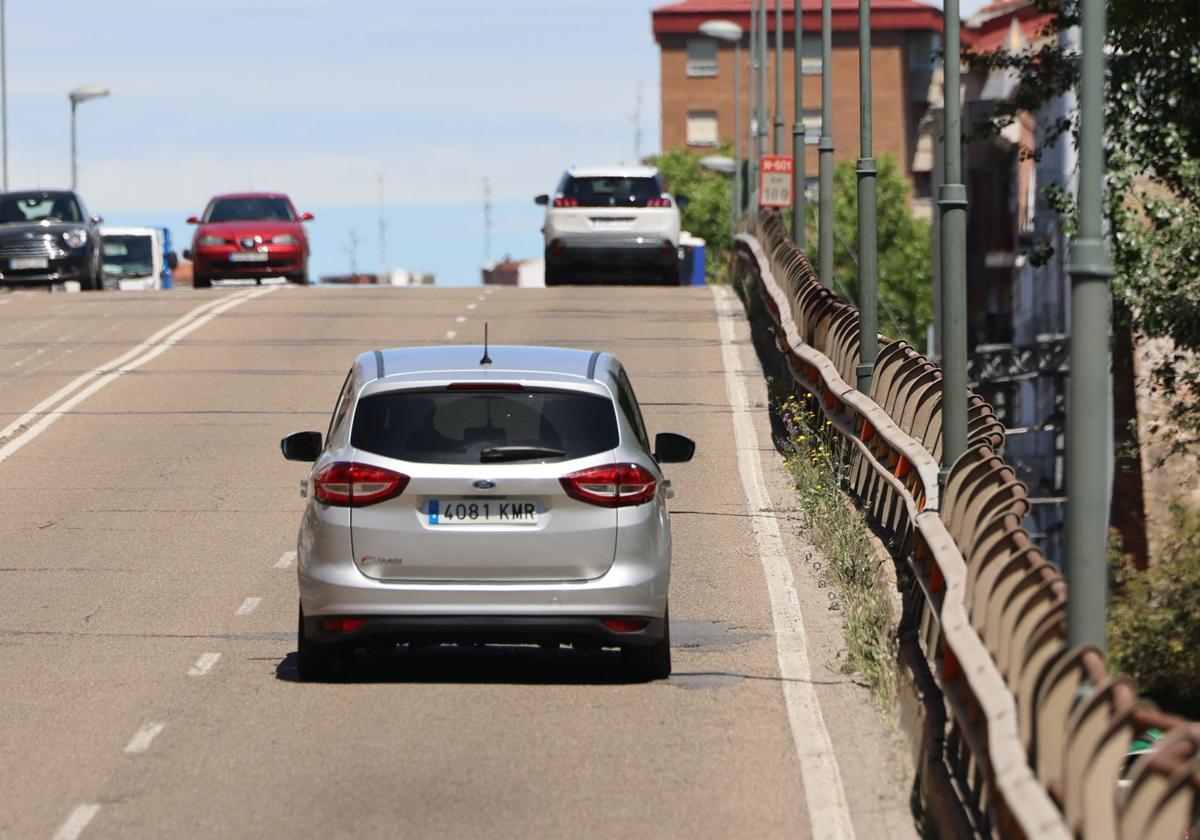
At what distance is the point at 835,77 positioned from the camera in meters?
116

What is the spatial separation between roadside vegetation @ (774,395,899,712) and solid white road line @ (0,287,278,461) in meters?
6.92

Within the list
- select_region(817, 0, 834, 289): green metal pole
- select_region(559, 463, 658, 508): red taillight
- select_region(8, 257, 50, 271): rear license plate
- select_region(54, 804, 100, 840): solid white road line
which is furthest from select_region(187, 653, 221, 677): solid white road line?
select_region(8, 257, 50, 271): rear license plate

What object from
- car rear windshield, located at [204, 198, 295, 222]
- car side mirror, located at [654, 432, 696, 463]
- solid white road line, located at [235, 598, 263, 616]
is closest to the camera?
car side mirror, located at [654, 432, 696, 463]

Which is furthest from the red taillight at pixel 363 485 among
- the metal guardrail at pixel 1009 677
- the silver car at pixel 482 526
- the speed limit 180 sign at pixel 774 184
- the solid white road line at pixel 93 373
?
the speed limit 180 sign at pixel 774 184

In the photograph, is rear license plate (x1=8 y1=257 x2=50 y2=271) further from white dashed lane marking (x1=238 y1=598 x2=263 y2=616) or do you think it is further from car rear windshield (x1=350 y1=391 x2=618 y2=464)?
car rear windshield (x1=350 y1=391 x2=618 y2=464)

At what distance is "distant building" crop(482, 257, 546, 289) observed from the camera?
5340 inches

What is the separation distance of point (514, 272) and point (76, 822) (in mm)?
147318

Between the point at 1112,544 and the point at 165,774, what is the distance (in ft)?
119

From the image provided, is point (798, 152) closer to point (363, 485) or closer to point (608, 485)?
point (608, 485)

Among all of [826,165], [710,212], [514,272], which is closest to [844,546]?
[826,165]

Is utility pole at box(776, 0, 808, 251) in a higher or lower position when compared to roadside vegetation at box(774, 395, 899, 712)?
higher

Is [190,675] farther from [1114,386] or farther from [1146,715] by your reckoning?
[1114,386]

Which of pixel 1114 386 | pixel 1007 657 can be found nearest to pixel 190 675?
pixel 1007 657

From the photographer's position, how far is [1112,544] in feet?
144
